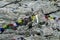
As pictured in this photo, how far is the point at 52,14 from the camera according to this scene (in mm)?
2357

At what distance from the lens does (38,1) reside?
2.71 meters

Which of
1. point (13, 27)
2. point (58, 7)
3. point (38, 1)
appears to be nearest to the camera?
point (13, 27)

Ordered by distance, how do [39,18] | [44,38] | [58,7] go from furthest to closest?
1. [58,7]
2. [39,18]
3. [44,38]

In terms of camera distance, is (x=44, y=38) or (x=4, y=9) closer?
(x=44, y=38)

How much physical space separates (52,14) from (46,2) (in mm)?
360

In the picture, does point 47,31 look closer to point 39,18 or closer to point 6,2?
point 39,18

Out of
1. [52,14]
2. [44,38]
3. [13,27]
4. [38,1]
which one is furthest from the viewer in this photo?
[38,1]

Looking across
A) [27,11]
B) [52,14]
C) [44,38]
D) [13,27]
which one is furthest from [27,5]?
[44,38]

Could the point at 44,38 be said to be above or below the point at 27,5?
below

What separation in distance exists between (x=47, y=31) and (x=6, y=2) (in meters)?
0.96

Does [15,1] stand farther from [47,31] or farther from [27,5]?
[47,31]

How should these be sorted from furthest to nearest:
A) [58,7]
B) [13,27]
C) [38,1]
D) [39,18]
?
[38,1]
[58,7]
[39,18]
[13,27]

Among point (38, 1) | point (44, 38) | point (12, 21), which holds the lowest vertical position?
point (44, 38)

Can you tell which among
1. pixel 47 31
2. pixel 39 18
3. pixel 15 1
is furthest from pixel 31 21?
pixel 15 1
